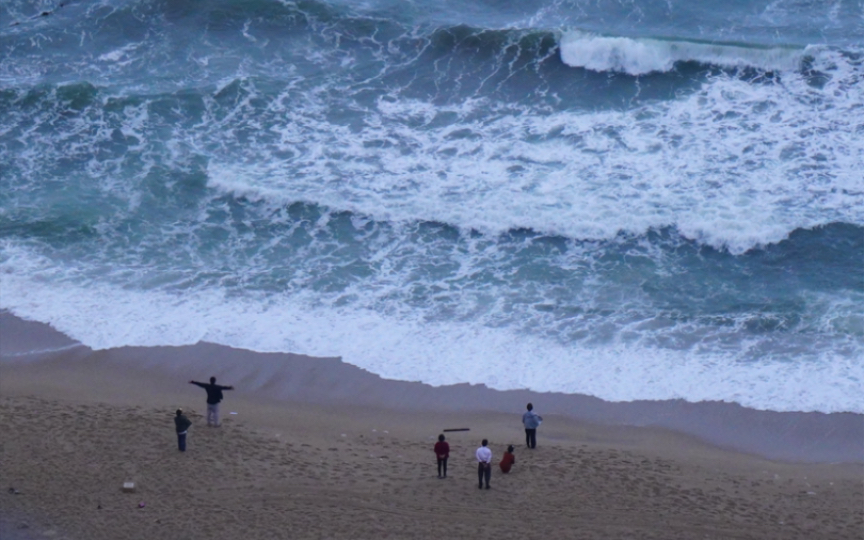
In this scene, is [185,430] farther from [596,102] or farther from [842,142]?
[842,142]

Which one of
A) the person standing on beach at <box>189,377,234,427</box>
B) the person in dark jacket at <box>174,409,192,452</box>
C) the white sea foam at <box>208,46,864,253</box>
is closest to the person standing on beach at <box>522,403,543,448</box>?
the person standing on beach at <box>189,377,234,427</box>

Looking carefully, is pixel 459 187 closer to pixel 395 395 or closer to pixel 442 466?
pixel 395 395

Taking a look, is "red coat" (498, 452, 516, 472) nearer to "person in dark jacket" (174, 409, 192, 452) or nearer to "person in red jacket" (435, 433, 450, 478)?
"person in red jacket" (435, 433, 450, 478)

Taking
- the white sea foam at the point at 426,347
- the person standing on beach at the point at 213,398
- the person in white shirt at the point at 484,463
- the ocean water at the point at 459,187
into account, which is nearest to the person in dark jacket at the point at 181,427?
the person standing on beach at the point at 213,398

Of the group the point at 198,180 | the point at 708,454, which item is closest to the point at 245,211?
the point at 198,180

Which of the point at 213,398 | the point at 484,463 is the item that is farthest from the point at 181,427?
the point at 484,463
